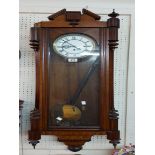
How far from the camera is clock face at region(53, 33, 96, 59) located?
994mm

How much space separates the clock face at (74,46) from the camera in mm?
994

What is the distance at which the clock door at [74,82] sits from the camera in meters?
0.99

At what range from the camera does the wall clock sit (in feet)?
3.17

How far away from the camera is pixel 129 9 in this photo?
3.78 ft

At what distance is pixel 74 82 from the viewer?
101 centimetres

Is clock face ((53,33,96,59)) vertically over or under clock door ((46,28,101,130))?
over

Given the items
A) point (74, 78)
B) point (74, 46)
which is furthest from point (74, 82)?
point (74, 46)

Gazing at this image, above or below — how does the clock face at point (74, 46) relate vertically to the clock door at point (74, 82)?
above

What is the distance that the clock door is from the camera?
986 mm

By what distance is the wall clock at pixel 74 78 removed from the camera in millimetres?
965

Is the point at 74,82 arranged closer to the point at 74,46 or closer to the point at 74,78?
the point at 74,78

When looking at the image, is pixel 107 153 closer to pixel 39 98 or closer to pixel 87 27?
pixel 39 98
